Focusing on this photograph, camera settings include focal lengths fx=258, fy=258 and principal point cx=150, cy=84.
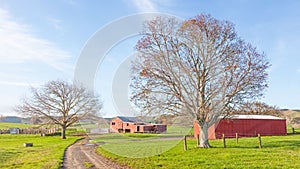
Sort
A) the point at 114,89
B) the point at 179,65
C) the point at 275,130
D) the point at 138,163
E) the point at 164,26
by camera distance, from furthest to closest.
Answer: the point at 275,130 → the point at 164,26 → the point at 179,65 → the point at 138,163 → the point at 114,89

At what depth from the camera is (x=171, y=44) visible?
19906mm

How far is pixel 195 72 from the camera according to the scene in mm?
19547

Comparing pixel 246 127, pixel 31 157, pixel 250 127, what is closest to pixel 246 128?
pixel 246 127

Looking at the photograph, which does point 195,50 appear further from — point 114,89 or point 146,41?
point 114,89

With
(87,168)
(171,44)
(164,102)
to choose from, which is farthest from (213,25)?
(87,168)

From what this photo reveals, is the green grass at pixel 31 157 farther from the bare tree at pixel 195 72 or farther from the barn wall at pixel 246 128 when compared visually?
the barn wall at pixel 246 128

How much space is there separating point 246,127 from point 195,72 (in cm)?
2383

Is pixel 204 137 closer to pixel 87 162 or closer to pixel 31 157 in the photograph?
pixel 87 162

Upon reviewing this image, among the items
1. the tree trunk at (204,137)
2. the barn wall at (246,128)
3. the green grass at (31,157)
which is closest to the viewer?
the green grass at (31,157)

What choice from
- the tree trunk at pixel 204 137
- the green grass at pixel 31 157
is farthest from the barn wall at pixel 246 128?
the green grass at pixel 31 157

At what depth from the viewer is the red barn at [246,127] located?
36.6 metres

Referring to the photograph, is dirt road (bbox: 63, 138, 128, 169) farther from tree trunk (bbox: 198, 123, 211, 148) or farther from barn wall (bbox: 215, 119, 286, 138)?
barn wall (bbox: 215, 119, 286, 138)

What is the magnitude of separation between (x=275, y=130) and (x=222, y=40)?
29.0 m

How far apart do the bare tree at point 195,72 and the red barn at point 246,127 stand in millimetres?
16093
